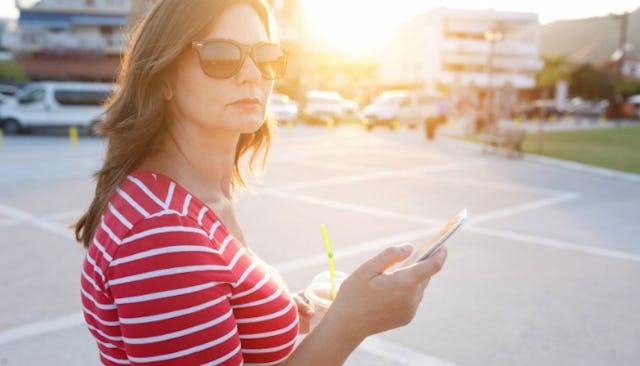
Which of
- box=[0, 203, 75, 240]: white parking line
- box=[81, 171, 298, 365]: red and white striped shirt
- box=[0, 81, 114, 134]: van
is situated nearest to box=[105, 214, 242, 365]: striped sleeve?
box=[81, 171, 298, 365]: red and white striped shirt

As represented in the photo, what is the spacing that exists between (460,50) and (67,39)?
43826 mm

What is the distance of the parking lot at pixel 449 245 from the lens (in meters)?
4.13

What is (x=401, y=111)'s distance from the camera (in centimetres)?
2891

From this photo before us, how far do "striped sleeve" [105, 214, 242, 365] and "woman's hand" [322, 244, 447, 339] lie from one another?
293 mm

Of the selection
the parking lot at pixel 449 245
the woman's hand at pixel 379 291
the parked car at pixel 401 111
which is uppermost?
the woman's hand at pixel 379 291

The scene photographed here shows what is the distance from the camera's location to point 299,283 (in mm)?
5348

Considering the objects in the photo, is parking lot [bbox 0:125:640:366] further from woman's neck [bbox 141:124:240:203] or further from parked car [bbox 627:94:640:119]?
parked car [bbox 627:94:640:119]

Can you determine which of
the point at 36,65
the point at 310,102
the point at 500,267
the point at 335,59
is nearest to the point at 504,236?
the point at 500,267

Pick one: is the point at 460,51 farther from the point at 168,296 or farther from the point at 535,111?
the point at 168,296

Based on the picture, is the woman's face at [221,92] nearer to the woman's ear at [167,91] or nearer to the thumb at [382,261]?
the woman's ear at [167,91]

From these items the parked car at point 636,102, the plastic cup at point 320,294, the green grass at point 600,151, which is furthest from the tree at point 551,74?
the plastic cup at point 320,294

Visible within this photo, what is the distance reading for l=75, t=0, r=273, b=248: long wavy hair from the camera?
4.58 ft

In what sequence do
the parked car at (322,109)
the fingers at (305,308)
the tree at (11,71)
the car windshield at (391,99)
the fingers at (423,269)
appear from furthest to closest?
the tree at (11,71) → the car windshield at (391,99) → the parked car at (322,109) → the fingers at (305,308) → the fingers at (423,269)

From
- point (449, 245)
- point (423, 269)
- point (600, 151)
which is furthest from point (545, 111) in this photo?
point (423, 269)
